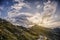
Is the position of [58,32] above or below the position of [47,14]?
below

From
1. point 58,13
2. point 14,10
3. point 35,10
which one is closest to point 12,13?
point 14,10

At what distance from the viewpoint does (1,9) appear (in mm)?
15875

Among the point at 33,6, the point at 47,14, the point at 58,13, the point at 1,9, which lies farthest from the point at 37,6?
the point at 1,9

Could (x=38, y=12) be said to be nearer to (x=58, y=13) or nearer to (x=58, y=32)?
(x=58, y=13)

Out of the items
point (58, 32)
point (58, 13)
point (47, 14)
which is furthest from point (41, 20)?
point (58, 32)

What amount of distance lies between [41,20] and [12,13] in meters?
3.42

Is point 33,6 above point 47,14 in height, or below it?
above

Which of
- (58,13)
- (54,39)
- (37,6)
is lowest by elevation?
(54,39)

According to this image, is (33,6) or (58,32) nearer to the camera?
(33,6)

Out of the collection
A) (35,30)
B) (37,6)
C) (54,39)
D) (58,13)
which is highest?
(37,6)

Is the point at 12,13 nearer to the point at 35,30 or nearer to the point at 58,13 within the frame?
the point at 35,30

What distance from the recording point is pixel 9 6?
15.9 meters

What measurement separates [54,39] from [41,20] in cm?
291

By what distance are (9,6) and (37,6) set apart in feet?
10.6
